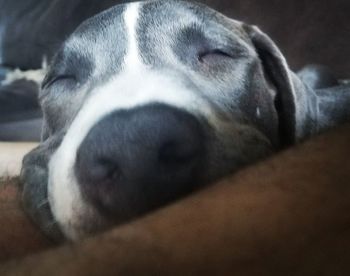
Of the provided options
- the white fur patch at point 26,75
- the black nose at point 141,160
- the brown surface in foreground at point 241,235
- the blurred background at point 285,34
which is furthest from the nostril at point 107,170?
the white fur patch at point 26,75

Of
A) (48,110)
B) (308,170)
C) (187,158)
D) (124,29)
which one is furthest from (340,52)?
(308,170)

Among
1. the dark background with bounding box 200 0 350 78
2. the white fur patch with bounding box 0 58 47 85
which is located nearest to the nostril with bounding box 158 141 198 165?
the dark background with bounding box 200 0 350 78

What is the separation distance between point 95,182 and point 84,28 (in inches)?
23.5

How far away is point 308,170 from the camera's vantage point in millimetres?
531

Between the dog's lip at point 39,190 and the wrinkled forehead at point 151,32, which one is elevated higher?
the wrinkled forehead at point 151,32

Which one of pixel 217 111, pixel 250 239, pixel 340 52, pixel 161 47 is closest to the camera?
pixel 250 239

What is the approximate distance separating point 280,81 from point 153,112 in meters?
0.54

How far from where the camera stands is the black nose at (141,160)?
2.33 ft

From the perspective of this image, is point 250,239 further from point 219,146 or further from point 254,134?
point 254,134

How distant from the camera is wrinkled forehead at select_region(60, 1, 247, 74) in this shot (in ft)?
3.79

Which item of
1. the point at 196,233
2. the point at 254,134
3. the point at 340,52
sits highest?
the point at 196,233

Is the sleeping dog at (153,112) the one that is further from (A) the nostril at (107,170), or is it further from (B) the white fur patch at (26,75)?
(B) the white fur patch at (26,75)

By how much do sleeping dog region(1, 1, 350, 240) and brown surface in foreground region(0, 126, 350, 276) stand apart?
20 centimetres

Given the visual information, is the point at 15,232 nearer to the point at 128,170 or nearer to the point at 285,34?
the point at 128,170
